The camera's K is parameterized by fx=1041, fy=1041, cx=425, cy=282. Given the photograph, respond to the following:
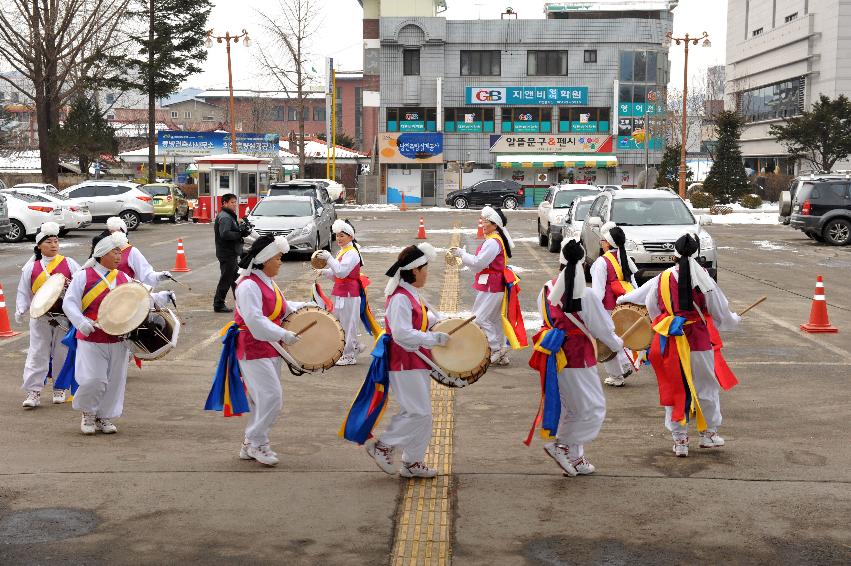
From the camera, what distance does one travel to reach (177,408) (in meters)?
9.45

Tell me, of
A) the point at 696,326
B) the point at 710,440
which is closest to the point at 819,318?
the point at 710,440

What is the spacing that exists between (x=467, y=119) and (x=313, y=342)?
60.1 meters

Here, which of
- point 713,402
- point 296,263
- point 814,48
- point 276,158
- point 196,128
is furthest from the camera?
point 196,128

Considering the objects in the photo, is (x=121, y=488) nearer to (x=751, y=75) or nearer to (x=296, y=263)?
(x=296, y=263)

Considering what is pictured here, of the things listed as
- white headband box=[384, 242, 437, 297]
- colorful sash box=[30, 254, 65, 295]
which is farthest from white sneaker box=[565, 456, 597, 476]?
colorful sash box=[30, 254, 65, 295]

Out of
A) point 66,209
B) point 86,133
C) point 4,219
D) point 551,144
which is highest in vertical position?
point 86,133

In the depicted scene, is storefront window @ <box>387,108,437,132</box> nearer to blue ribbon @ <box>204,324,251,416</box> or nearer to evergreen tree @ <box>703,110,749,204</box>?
evergreen tree @ <box>703,110,749,204</box>

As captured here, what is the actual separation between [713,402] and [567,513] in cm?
199

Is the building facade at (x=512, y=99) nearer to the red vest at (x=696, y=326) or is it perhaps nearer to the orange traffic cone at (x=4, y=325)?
the orange traffic cone at (x=4, y=325)

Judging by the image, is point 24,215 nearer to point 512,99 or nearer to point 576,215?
point 576,215

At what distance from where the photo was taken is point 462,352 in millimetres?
7043

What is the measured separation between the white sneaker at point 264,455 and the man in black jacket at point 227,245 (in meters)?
8.31

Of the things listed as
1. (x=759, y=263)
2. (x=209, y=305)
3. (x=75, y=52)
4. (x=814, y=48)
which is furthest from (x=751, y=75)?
(x=209, y=305)

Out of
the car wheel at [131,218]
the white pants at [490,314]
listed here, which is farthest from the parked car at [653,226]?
the car wheel at [131,218]
